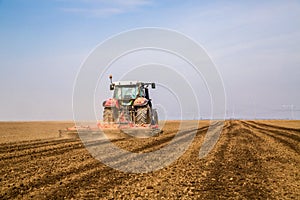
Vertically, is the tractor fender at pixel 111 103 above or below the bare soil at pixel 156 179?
above

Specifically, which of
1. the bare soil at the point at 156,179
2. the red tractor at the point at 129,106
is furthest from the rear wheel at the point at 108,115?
the bare soil at the point at 156,179

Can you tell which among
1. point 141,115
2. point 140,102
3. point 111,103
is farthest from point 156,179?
point 111,103

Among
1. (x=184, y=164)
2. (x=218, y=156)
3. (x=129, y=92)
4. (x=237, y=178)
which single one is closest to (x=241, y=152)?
(x=218, y=156)

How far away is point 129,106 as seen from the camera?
1845 cm

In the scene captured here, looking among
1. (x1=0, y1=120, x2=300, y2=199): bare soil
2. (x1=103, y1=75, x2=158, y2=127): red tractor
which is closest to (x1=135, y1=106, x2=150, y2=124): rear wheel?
(x1=103, y1=75, x2=158, y2=127): red tractor

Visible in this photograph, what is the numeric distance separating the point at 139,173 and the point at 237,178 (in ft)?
6.89

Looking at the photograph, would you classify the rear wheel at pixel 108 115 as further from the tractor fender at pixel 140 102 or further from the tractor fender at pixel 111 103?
the tractor fender at pixel 140 102

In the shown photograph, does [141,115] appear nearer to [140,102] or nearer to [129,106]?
[140,102]

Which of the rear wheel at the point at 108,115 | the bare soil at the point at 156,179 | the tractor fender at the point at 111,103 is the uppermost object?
the tractor fender at the point at 111,103

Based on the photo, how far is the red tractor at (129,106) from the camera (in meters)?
17.4

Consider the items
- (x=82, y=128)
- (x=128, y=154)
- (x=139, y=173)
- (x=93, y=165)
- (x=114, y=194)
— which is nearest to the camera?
(x=114, y=194)

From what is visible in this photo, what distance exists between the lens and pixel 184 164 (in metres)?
9.09

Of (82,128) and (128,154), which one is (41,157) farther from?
(82,128)

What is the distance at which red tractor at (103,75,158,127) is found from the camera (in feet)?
57.1
